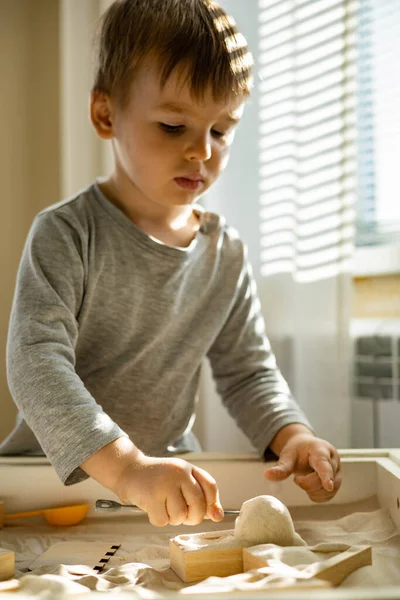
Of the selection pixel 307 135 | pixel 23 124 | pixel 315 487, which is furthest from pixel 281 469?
pixel 23 124

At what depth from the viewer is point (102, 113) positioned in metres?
0.88

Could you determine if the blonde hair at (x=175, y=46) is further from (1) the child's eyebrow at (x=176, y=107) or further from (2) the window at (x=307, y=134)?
(2) the window at (x=307, y=134)

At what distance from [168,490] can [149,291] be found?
1.29ft

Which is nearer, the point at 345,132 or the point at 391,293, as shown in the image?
the point at 345,132

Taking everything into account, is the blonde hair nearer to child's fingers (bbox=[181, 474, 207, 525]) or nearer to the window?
→ child's fingers (bbox=[181, 474, 207, 525])

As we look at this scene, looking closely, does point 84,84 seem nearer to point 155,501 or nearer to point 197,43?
point 197,43

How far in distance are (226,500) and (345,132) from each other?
2.92 ft

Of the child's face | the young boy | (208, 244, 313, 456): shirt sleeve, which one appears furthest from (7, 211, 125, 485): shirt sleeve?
→ (208, 244, 313, 456): shirt sleeve

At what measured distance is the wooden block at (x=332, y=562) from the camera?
0.43 metres

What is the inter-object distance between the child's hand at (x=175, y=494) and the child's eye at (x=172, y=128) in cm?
38

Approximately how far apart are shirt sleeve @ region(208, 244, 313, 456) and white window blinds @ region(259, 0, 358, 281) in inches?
16.1

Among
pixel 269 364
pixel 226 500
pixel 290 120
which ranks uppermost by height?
pixel 290 120

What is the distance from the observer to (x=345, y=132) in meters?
1.37

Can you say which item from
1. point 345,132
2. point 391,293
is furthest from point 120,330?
point 391,293
